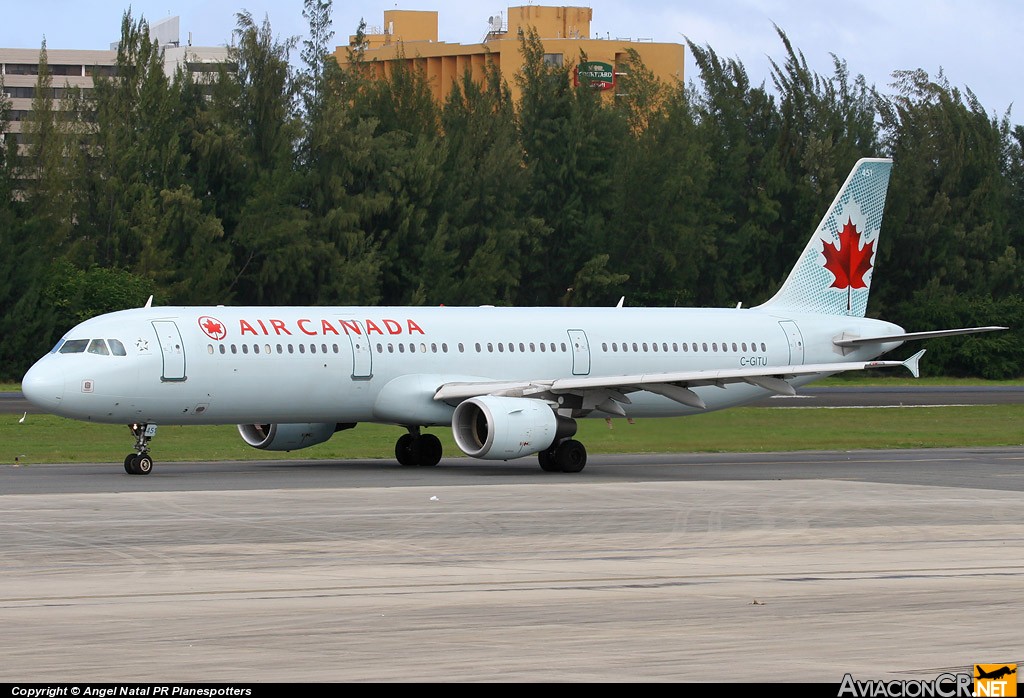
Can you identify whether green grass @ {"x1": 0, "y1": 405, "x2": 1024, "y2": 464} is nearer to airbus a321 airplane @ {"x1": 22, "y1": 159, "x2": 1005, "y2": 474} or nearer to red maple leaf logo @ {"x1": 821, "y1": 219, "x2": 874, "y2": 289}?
airbus a321 airplane @ {"x1": 22, "y1": 159, "x2": 1005, "y2": 474}

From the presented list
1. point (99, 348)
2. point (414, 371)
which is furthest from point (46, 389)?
point (414, 371)

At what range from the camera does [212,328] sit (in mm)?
32719

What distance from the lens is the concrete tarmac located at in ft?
41.0

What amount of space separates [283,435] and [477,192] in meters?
52.0

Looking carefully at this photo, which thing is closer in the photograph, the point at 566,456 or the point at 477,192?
the point at 566,456

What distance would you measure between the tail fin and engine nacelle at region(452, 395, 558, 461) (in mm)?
11796

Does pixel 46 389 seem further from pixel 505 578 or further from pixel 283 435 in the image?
pixel 505 578

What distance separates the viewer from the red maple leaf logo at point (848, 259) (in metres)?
43.2

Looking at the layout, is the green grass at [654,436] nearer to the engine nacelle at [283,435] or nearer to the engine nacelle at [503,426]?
the engine nacelle at [283,435]

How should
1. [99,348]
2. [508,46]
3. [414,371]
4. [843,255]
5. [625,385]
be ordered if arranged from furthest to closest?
[508,46] < [843,255] < [414,371] < [625,385] < [99,348]

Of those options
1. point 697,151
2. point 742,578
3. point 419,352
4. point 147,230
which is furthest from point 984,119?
point 742,578

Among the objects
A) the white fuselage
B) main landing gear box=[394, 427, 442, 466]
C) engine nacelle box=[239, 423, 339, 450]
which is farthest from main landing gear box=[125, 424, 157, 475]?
main landing gear box=[394, 427, 442, 466]

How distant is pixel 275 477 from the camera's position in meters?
31.4

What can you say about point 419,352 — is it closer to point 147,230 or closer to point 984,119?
point 147,230
